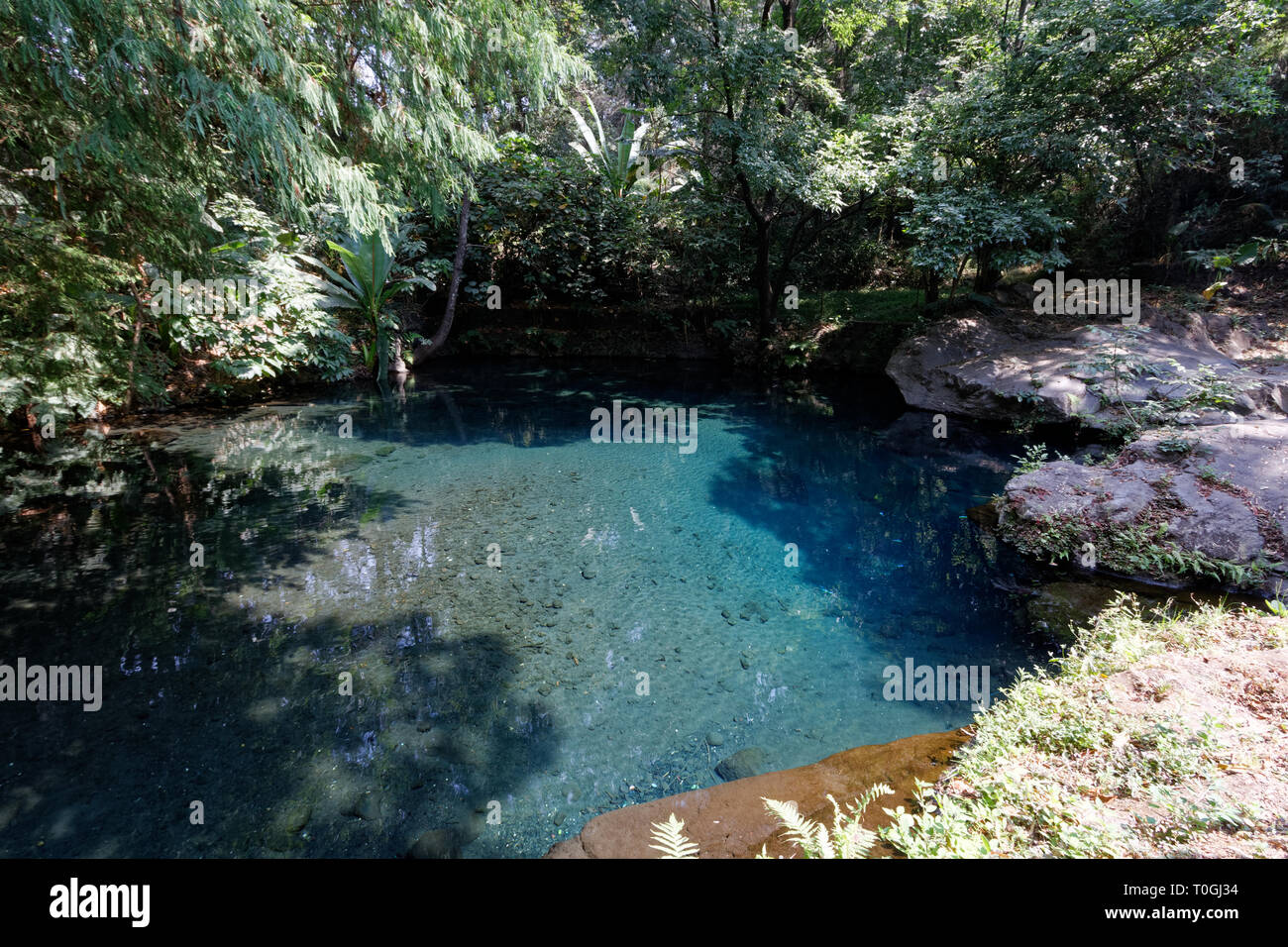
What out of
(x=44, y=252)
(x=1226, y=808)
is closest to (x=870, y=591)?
(x=1226, y=808)

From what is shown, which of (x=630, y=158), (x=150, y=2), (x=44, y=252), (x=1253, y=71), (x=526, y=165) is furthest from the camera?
(x=630, y=158)

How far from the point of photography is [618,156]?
48.2 ft

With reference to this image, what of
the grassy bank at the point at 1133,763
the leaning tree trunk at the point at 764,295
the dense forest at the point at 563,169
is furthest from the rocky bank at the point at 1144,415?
the leaning tree trunk at the point at 764,295

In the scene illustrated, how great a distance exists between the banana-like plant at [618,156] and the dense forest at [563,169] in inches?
5.5

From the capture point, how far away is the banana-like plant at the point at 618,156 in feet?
45.9

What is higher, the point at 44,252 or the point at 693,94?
the point at 693,94

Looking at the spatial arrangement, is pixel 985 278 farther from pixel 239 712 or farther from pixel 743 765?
pixel 239 712

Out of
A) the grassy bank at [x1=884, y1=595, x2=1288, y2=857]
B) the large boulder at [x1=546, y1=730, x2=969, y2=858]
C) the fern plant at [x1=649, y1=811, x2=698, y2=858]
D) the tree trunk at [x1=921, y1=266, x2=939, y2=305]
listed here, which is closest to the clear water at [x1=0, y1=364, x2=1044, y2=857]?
the large boulder at [x1=546, y1=730, x2=969, y2=858]

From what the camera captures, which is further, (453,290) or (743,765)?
(453,290)

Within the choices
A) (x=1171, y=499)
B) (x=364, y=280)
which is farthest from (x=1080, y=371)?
(x=364, y=280)

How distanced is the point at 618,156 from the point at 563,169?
1.93 meters
